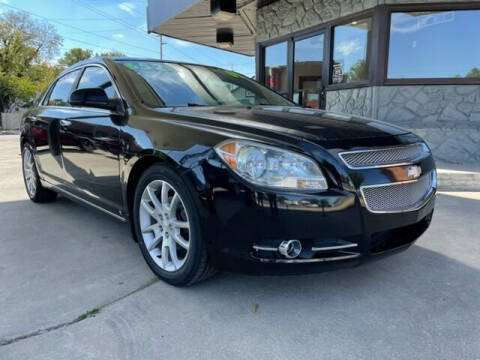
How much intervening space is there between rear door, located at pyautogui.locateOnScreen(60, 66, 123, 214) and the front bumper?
40.2 inches

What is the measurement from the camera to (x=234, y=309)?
7.18 feet

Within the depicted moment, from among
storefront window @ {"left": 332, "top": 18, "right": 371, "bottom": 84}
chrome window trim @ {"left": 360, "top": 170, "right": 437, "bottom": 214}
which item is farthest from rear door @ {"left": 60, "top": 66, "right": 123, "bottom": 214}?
storefront window @ {"left": 332, "top": 18, "right": 371, "bottom": 84}

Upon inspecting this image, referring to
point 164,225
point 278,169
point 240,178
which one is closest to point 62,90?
point 164,225

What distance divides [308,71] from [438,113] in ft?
9.51

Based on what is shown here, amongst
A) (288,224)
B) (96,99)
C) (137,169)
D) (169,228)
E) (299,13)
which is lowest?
(169,228)

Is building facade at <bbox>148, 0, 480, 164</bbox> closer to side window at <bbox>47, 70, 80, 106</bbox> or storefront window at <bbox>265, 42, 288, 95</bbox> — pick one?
storefront window at <bbox>265, 42, 288, 95</bbox>

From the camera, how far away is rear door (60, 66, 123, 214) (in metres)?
2.81

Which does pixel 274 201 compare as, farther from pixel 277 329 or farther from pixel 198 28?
pixel 198 28

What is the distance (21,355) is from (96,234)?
1709 mm

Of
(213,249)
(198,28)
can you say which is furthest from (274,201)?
(198,28)

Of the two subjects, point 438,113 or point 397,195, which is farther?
point 438,113

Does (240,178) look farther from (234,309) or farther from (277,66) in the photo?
(277,66)

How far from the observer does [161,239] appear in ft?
8.39

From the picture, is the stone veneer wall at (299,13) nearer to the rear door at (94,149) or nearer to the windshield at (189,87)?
the windshield at (189,87)
